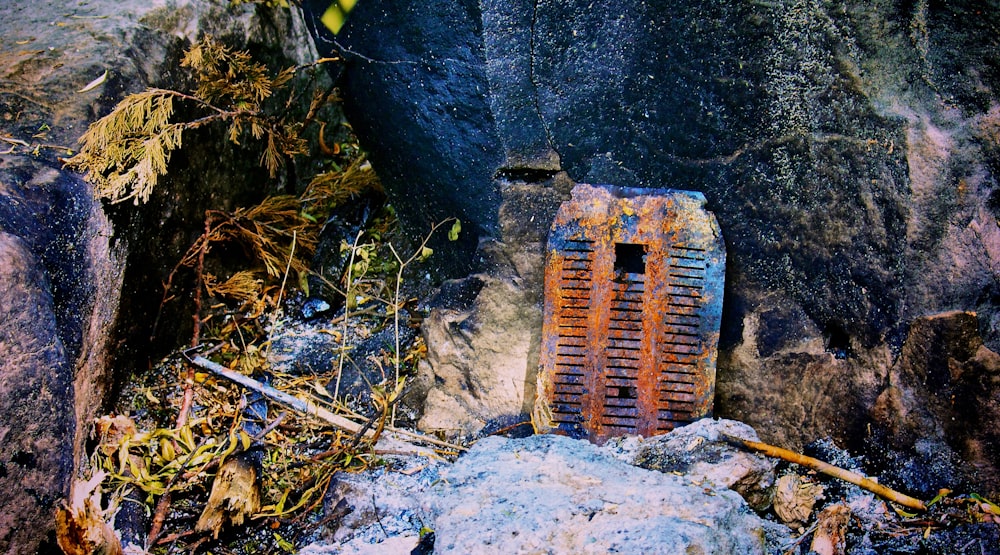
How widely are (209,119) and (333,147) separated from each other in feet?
3.58

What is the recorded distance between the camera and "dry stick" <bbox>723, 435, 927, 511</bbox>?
2.79 m

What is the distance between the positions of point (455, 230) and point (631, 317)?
0.98 metres

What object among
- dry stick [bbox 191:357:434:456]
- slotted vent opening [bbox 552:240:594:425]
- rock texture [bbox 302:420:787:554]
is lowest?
dry stick [bbox 191:357:434:456]

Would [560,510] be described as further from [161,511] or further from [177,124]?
[177,124]

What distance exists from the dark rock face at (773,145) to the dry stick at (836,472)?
0.22 m

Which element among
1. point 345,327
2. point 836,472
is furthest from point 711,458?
point 345,327

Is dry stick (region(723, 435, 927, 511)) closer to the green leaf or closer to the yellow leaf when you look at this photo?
the green leaf

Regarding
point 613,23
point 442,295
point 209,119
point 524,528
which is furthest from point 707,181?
point 209,119

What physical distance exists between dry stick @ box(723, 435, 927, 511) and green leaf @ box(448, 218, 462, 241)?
154 cm

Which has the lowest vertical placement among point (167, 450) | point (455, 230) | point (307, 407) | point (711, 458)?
point (167, 450)

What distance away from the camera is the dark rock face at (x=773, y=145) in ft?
9.39

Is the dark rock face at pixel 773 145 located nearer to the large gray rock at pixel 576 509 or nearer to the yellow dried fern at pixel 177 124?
the yellow dried fern at pixel 177 124

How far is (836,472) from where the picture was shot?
2863mm

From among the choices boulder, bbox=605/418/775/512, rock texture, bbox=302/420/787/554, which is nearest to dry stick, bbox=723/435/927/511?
boulder, bbox=605/418/775/512
